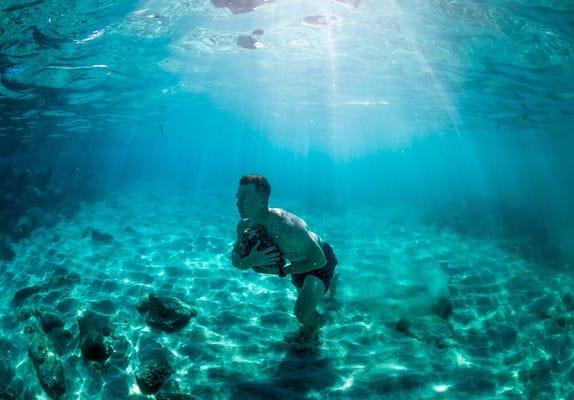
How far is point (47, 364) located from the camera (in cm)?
580

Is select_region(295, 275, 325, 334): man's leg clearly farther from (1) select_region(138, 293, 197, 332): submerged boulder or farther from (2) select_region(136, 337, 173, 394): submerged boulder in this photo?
(1) select_region(138, 293, 197, 332): submerged boulder

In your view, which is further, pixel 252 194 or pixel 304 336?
pixel 304 336

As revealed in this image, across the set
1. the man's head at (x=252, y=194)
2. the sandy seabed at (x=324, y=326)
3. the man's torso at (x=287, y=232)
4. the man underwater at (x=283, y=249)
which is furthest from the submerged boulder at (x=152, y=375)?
the man's head at (x=252, y=194)

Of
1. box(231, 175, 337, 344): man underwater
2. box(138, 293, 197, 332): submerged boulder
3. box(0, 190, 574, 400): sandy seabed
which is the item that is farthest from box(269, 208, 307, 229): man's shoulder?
box(138, 293, 197, 332): submerged boulder

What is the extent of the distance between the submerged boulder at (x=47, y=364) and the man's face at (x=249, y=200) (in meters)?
4.32

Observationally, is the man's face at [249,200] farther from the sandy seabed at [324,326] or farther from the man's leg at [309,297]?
the sandy seabed at [324,326]

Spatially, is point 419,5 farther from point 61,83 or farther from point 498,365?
point 61,83

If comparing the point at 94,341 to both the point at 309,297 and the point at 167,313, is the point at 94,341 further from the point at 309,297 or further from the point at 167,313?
the point at 309,297

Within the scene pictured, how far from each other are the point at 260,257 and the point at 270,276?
5732 mm

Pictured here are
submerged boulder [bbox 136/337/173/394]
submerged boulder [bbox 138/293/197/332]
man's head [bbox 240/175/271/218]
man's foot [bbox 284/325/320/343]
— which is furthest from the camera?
submerged boulder [bbox 138/293/197/332]

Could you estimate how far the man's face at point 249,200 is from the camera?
475 cm

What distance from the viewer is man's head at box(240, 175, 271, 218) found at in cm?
475

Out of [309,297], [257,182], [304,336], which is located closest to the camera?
[257,182]

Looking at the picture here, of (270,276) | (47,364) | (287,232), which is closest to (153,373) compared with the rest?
(47,364)
